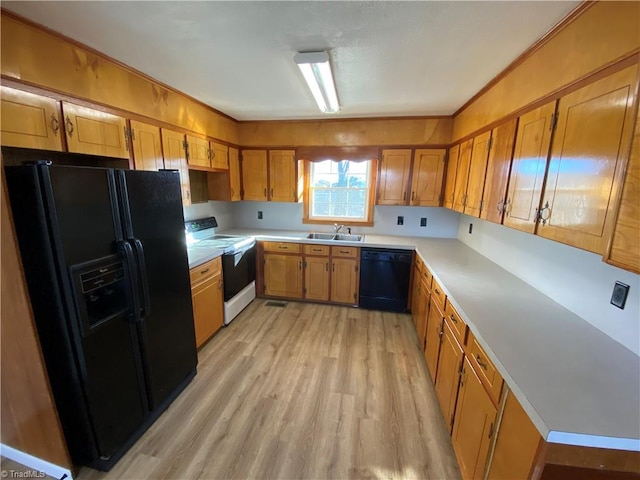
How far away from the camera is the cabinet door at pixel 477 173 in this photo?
7.22 ft

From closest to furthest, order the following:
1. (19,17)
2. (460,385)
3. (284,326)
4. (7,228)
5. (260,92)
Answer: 1. (7,228)
2. (19,17)
3. (460,385)
4. (260,92)
5. (284,326)

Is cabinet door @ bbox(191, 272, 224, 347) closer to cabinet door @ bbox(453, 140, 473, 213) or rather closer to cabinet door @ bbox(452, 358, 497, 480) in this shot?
cabinet door @ bbox(452, 358, 497, 480)

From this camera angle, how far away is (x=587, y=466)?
0.83 metres

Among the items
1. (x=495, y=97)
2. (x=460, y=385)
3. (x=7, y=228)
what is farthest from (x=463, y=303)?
(x=7, y=228)

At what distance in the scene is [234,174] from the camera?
143 inches

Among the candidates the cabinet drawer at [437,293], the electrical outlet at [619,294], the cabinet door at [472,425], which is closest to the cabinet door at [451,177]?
the cabinet drawer at [437,293]

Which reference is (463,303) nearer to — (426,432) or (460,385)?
(460,385)

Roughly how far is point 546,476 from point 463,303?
0.86m

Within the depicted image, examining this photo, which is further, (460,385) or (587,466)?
(460,385)

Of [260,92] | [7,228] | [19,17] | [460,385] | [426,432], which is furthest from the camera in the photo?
[260,92]

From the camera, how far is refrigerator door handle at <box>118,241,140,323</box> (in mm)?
1517

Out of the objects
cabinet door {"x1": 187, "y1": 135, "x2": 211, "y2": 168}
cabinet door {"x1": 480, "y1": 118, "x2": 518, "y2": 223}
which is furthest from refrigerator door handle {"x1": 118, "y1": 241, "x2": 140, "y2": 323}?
cabinet door {"x1": 480, "y1": 118, "x2": 518, "y2": 223}

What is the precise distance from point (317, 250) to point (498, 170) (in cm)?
213
